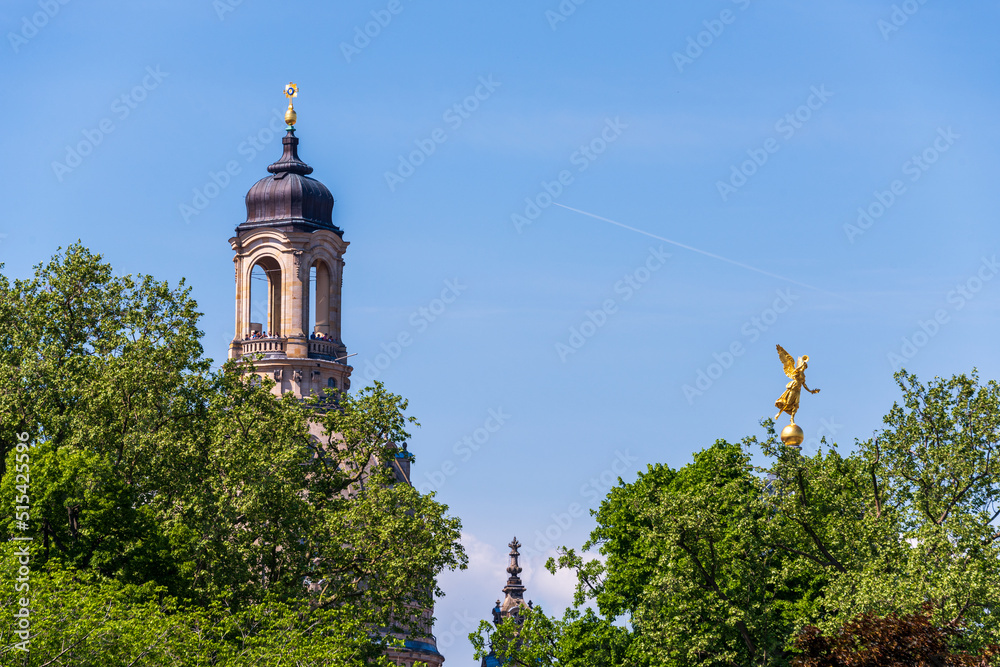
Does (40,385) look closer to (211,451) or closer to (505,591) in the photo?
(211,451)

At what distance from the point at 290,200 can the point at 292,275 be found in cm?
421

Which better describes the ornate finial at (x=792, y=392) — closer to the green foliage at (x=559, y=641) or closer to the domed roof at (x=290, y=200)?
the green foliage at (x=559, y=641)

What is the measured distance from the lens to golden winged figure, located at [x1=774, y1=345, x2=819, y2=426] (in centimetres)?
6275

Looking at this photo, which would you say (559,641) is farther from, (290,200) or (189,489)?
(290,200)

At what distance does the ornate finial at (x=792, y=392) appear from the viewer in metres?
62.7

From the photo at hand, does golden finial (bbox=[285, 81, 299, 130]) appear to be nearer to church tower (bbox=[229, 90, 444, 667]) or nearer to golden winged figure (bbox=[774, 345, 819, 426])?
church tower (bbox=[229, 90, 444, 667])

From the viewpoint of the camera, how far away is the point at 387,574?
201ft

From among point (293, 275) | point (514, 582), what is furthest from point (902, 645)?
point (514, 582)

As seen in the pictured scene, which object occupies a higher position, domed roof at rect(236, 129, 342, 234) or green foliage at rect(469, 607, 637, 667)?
domed roof at rect(236, 129, 342, 234)

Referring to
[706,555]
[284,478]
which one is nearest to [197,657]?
[284,478]

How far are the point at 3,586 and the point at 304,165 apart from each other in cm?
6973

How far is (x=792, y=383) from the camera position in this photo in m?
63.1

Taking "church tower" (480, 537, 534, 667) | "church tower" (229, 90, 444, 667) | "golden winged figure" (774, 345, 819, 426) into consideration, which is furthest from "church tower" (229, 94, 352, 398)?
"golden winged figure" (774, 345, 819, 426)

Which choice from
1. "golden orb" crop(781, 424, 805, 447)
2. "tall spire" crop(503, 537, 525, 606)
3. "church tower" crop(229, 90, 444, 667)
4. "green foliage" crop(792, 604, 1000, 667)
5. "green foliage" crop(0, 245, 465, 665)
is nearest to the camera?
"green foliage" crop(792, 604, 1000, 667)
